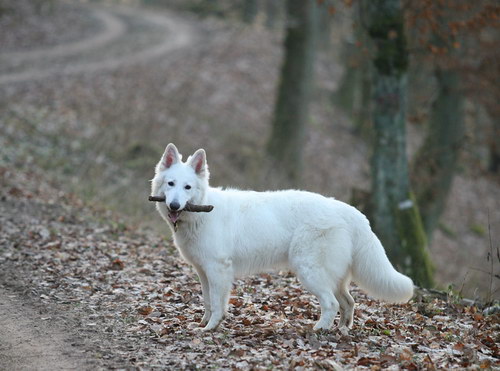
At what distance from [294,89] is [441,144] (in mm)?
5283

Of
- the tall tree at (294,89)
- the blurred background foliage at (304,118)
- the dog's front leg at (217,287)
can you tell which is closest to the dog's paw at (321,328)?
the dog's front leg at (217,287)

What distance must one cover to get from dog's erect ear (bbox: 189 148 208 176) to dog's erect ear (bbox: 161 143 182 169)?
169 millimetres

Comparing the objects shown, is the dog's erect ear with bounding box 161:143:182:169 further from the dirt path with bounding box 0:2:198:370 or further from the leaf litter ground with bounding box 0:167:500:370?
the dirt path with bounding box 0:2:198:370

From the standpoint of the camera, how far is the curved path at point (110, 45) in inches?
963

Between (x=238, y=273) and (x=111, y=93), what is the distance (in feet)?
54.9

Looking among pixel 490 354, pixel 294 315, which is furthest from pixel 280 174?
pixel 490 354

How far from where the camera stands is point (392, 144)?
11.8 meters

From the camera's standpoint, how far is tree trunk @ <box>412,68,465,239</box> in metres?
17.0

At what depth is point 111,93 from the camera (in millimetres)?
22781

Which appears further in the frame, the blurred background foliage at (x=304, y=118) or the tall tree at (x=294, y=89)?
the tall tree at (x=294, y=89)

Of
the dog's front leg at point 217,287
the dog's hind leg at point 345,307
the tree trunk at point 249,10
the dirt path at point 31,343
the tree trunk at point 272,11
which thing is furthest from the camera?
the tree trunk at point 272,11

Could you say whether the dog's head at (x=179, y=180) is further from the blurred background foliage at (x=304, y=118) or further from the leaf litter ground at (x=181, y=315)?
the blurred background foliage at (x=304, y=118)

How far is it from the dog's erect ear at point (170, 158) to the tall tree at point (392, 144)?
18.7ft

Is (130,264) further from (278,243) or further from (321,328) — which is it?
(321,328)
